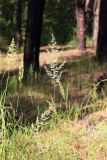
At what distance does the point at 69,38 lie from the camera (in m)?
33.6

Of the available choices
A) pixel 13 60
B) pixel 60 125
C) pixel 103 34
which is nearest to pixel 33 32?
pixel 103 34

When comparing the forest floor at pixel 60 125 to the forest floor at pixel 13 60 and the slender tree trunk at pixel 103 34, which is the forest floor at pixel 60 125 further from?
the slender tree trunk at pixel 103 34

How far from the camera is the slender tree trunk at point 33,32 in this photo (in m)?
10.5

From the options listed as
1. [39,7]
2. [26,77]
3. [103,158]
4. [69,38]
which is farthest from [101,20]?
[69,38]

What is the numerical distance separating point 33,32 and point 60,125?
19.1ft

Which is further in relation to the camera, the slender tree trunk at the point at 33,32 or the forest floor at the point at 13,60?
the slender tree trunk at the point at 33,32

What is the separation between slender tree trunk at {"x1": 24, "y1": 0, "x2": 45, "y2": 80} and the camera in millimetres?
10539

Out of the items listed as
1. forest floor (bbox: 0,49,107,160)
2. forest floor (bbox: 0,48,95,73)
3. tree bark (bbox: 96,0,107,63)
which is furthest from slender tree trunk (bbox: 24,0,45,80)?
tree bark (bbox: 96,0,107,63)

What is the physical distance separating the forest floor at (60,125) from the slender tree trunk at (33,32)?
0.88 meters

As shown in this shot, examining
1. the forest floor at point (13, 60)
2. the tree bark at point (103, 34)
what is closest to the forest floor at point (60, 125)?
the forest floor at point (13, 60)

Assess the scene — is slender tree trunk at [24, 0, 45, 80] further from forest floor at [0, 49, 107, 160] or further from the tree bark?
the tree bark

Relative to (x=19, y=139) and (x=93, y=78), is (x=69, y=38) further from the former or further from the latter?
(x=19, y=139)

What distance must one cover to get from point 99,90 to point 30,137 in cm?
368

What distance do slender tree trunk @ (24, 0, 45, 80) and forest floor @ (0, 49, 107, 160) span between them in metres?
0.88
